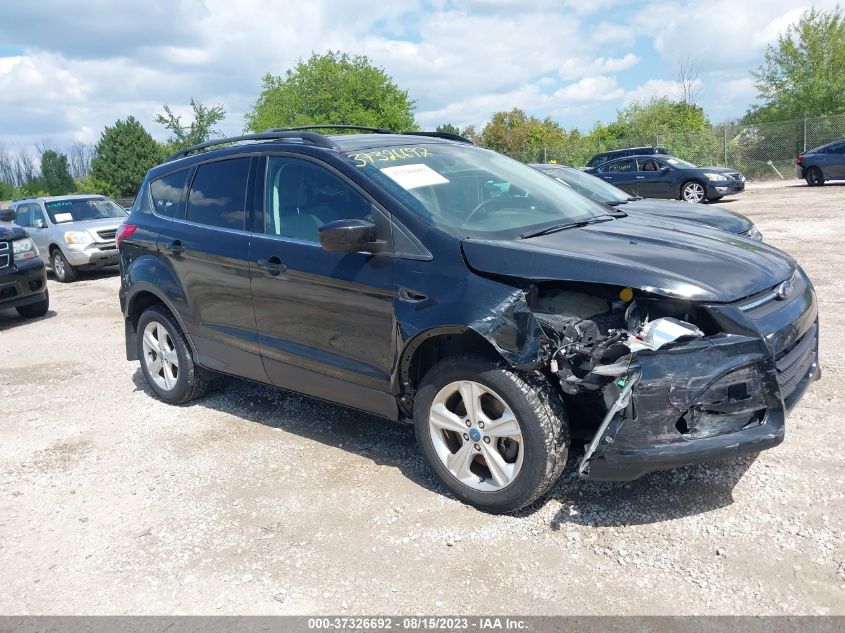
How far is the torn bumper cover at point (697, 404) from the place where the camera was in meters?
→ 2.94

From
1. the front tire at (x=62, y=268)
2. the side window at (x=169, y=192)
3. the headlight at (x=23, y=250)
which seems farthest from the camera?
the front tire at (x=62, y=268)

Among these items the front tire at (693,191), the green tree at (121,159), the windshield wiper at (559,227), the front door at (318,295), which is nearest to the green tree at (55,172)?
the green tree at (121,159)

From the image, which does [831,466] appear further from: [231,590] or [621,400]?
[231,590]

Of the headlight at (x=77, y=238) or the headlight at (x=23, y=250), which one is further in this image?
the headlight at (x=77, y=238)

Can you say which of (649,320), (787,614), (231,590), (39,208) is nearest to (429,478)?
(231,590)

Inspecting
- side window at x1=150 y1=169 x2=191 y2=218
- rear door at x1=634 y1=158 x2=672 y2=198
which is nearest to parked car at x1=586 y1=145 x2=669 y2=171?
rear door at x1=634 y1=158 x2=672 y2=198

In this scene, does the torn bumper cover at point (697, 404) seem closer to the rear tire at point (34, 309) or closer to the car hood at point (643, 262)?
the car hood at point (643, 262)

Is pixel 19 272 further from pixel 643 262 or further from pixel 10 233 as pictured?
pixel 643 262

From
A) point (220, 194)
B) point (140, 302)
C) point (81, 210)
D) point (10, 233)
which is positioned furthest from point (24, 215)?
point (220, 194)

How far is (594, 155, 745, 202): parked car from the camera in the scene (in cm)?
1959

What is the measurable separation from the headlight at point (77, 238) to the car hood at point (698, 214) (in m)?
9.88

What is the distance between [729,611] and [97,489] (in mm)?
3423

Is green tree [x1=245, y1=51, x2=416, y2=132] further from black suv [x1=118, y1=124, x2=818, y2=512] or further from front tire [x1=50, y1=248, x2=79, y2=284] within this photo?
black suv [x1=118, y1=124, x2=818, y2=512]

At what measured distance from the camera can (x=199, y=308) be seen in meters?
4.89
